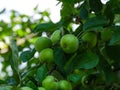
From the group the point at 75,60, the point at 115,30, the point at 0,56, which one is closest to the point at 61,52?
the point at 75,60

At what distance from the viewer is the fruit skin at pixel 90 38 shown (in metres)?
1.27

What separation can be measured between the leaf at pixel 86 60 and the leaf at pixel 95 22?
0.09 metres

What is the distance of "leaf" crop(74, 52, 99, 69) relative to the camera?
1.24 metres

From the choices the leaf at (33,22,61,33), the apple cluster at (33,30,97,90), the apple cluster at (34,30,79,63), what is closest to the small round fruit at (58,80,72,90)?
the apple cluster at (33,30,97,90)

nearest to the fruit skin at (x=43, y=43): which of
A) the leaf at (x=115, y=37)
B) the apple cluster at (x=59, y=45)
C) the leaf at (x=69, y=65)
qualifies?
the apple cluster at (x=59, y=45)

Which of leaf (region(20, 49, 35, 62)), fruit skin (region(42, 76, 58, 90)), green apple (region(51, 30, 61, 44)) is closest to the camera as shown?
fruit skin (region(42, 76, 58, 90))

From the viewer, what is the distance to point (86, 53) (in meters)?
1.27

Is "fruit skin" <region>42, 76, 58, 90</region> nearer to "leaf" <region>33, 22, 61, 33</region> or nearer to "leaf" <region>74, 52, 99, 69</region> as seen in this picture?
"leaf" <region>74, 52, 99, 69</region>

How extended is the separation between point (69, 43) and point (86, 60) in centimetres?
8

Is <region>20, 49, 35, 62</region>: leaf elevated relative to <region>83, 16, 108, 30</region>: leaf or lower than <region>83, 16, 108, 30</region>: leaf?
lower

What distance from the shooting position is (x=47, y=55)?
1.27 meters

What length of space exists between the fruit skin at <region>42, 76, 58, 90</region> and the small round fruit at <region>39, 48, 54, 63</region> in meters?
0.09

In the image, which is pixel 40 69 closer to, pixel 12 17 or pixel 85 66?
pixel 85 66

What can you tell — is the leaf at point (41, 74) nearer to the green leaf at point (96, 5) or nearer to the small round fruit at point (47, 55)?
the small round fruit at point (47, 55)
